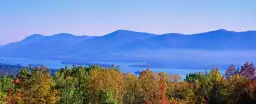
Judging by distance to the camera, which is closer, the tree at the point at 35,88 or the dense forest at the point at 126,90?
the tree at the point at 35,88

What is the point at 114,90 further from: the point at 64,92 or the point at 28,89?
the point at 28,89

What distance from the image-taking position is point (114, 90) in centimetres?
5650

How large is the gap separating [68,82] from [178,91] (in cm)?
1771

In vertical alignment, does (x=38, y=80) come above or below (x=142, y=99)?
above

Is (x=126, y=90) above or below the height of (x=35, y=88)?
below

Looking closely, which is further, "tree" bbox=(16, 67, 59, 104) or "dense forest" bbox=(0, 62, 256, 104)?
"dense forest" bbox=(0, 62, 256, 104)

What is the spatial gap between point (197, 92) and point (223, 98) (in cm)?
447

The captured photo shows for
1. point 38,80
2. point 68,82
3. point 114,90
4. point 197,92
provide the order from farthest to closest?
point 68,82 < point 114,90 < point 197,92 < point 38,80

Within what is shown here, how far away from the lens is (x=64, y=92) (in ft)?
166

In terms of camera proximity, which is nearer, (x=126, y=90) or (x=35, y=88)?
(x=35, y=88)

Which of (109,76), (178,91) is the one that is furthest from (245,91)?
(109,76)

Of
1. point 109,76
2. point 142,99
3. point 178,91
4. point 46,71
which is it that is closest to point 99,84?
point 109,76

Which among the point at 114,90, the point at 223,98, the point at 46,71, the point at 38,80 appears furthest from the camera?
the point at 114,90

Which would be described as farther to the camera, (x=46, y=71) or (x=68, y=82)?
(x=68, y=82)
